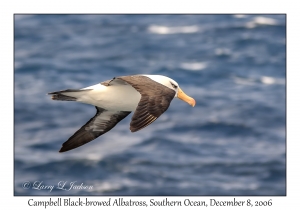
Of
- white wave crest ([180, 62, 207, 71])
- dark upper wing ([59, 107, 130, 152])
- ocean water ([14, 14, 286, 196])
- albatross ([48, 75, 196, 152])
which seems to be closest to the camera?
albatross ([48, 75, 196, 152])

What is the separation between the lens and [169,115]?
143 ft

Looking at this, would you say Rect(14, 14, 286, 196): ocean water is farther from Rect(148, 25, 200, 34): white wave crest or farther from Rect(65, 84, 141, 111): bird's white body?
Rect(65, 84, 141, 111): bird's white body

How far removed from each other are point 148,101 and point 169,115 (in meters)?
33.1

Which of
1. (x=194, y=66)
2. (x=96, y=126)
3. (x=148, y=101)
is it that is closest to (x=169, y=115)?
(x=194, y=66)

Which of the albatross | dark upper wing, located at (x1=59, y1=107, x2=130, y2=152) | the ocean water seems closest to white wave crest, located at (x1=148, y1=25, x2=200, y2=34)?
the ocean water

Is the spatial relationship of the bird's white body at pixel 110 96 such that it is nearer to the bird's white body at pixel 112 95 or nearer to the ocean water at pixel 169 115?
the bird's white body at pixel 112 95

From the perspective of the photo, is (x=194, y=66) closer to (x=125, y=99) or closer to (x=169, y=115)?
(x=169, y=115)

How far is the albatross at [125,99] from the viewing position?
10.3 metres

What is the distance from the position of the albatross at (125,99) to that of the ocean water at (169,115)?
20.2 metres

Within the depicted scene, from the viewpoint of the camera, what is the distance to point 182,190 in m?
36.7

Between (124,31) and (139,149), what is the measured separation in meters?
31.4

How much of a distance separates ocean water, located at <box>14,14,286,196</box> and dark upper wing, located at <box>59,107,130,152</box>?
20150mm

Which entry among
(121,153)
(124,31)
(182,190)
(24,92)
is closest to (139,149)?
(121,153)

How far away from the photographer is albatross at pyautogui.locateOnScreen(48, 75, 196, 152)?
1034 cm
